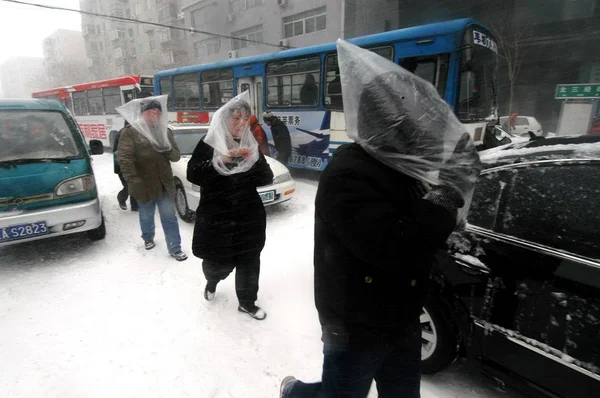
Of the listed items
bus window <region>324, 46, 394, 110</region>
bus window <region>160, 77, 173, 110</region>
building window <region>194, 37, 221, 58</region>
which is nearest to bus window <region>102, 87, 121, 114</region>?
bus window <region>160, 77, 173, 110</region>

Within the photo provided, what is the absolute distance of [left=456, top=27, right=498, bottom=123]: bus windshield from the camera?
5527mm

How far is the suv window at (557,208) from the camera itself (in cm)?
158

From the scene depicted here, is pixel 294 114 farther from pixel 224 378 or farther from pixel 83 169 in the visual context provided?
pixel 224 378

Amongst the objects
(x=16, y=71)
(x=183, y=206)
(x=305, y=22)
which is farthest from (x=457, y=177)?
(x=16, y=71)

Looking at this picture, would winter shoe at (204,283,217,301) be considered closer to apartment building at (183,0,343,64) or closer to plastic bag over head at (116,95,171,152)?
plastic bag over head at (116,95,171,152)

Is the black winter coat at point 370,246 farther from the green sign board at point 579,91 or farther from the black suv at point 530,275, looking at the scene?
the green sign board at point 579,91

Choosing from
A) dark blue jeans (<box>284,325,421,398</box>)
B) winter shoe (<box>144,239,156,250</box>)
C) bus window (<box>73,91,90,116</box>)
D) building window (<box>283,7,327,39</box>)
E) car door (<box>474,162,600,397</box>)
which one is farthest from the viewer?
building window (<box>283,7,327,39</box>)

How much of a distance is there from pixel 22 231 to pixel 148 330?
6.53 feet

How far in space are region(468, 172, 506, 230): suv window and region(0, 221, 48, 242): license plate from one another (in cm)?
423

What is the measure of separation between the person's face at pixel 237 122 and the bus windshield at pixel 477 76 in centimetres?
455

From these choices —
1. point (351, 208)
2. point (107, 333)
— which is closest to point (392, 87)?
point (351, 208)

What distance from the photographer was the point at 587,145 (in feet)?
5.77

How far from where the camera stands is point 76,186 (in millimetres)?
3898

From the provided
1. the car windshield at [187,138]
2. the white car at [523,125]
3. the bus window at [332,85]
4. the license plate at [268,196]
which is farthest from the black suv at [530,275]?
the white car at [523,125]
